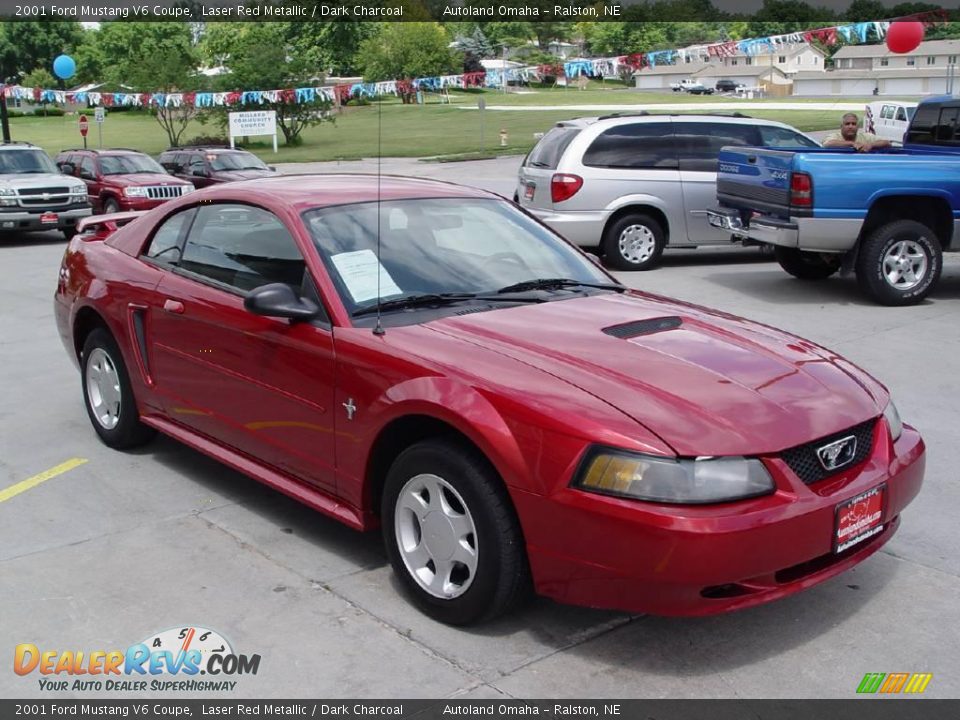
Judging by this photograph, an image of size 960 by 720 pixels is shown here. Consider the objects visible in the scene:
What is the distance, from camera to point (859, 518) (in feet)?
12.6

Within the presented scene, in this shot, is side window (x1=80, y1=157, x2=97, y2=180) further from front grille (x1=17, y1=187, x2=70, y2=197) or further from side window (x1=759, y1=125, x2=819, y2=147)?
side window (x1=759, y1=125, x2=819, y2=147)

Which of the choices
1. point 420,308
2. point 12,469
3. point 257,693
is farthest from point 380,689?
point 12,469

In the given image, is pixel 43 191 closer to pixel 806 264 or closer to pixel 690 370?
pixel 806 264

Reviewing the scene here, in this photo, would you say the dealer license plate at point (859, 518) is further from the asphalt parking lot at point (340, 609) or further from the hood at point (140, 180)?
the hood at point (140, 180)

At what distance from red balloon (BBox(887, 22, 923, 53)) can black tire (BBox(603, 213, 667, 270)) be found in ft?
33.8

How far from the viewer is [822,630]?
4.05 m

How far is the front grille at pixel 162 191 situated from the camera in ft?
68.8

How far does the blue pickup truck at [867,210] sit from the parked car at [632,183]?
2.33 meters

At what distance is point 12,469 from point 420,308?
2944 millimetres

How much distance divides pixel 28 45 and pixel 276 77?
64183mm

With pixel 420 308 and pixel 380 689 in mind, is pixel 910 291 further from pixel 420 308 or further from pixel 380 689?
pixel 380 689

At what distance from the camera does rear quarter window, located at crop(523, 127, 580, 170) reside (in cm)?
1333
